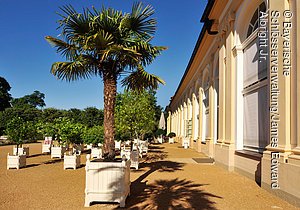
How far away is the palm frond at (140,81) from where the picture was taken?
7807 mm

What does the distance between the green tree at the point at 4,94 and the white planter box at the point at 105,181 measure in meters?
52.7

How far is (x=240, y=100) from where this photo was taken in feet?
33.3

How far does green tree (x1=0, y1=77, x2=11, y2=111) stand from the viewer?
52375mm

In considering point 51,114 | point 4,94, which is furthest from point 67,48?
point 4,94

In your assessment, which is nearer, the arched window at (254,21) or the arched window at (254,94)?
the arched window at (254,94)

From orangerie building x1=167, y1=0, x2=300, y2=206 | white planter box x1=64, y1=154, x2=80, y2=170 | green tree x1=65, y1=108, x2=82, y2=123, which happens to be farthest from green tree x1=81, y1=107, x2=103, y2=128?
white planter box x1=64, y1=154, x2=80, y2=170

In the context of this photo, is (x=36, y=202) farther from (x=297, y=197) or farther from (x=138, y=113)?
(x=138, y=113)

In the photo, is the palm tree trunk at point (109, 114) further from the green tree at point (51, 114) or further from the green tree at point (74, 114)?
the green tree at point (51, 114)

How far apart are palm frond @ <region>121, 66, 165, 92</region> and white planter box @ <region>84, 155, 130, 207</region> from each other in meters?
2.88

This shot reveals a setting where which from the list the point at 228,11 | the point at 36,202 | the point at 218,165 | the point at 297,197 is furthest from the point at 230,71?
the point at 36,202

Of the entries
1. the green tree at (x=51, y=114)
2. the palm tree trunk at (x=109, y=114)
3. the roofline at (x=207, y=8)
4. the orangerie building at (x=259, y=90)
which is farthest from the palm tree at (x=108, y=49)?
the green tree at (x=51, y=114)

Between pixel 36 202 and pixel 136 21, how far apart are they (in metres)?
5.04

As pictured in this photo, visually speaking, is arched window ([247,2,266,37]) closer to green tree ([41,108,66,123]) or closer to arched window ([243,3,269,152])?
arched window ([243,3,269,152])

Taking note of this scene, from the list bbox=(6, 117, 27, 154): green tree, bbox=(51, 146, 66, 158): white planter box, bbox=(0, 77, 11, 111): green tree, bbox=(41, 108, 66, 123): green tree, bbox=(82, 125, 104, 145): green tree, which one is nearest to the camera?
bbox=(6, 117, 27, 154): green tree
